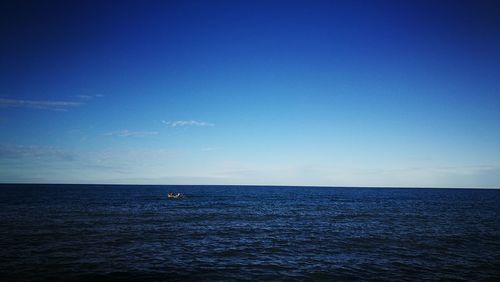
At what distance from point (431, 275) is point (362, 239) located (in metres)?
10.3

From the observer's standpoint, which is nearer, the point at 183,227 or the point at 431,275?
the point at 431,275

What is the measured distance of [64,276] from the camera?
16672 mm

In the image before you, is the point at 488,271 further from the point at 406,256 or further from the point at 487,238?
the point at 487,238

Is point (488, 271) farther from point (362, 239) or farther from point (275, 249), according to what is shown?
point (275, 249)

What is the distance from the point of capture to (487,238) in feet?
99.2

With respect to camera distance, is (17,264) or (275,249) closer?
(17,264)

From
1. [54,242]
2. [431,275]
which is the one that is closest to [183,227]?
[54,242]

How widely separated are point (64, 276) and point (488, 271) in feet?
76.6

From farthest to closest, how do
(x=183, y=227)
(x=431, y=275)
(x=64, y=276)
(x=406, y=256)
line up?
(x=183, y=227) → (x=406, y=256) → (x=431, y=275) → (x=64, y=276)

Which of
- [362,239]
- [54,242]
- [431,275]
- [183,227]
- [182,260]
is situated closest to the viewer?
[431,275]

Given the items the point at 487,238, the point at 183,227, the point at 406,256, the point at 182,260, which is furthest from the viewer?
the point at 183,227

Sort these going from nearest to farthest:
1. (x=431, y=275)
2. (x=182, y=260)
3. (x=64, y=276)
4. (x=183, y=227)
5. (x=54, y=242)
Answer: (x=64, y=276)
(x=431, y=275)
(x=182, y=260)
(x=54, y=242)
(x=183, y=227)

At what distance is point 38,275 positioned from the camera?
54.9 feet

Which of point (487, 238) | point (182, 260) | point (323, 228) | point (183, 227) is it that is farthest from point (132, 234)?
point (487, 238)
